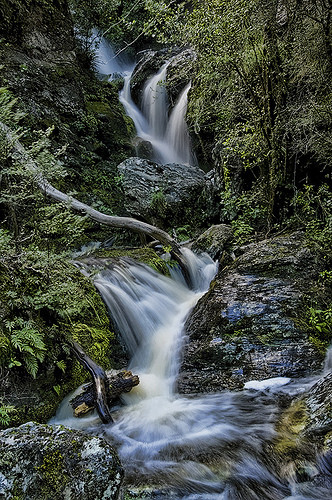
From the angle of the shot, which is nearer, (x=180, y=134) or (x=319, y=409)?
(x=319, y=409)

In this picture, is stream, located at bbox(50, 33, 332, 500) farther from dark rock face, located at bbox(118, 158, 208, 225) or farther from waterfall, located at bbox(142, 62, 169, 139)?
waterfall, located at bbox(142, 62, 169, 139)

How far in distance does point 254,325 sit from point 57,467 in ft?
8.96

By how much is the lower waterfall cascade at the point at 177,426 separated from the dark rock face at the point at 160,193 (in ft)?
13.5

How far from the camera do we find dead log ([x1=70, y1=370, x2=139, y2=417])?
10.9ft

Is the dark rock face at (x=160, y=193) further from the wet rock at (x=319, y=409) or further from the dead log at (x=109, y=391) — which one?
the wet rock at (x=319, y=409)

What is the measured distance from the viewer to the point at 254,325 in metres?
3.97

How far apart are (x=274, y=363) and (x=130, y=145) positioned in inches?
434

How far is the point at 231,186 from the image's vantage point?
309 inches

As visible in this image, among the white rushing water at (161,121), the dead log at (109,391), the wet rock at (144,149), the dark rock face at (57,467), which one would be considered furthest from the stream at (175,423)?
the white rushing water at (161,121)

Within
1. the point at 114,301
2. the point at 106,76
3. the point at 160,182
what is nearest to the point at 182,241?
the point at 160,182

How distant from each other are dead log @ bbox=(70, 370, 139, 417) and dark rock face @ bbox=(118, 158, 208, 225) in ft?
19.3

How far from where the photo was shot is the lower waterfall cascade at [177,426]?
2.28 metres

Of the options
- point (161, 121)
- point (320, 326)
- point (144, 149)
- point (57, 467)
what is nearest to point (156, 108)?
point (161, 121)

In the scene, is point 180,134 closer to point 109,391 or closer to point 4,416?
point 109,391
